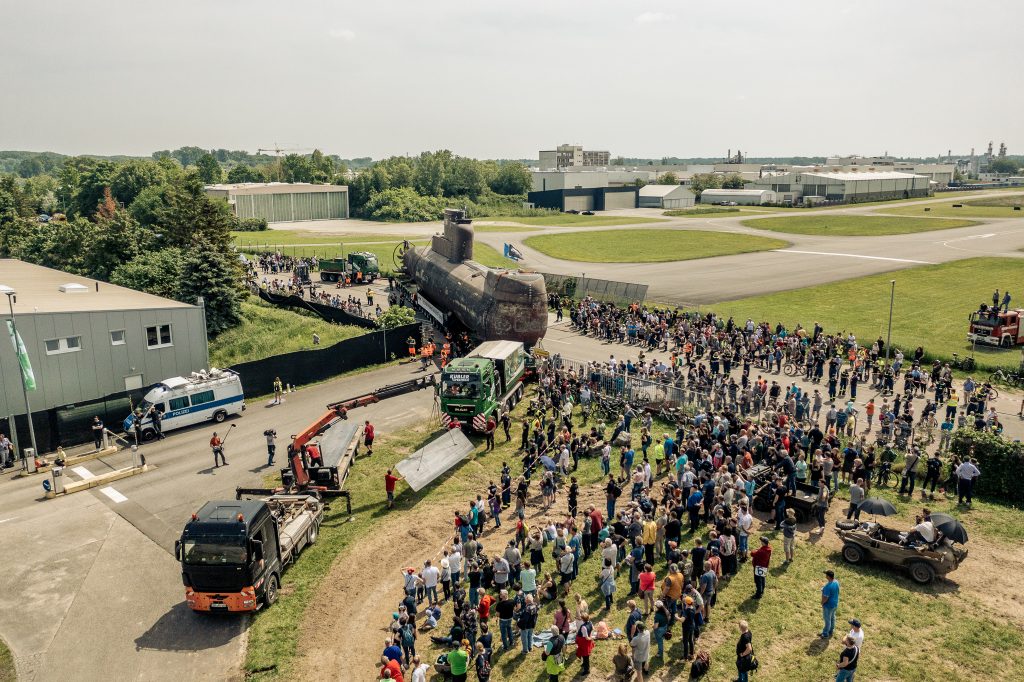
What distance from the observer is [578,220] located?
128 metres

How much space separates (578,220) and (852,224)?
4500 cm

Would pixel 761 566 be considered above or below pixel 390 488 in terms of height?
above

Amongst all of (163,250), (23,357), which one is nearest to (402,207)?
(163,250)

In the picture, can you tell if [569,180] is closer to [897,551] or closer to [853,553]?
[853,553]

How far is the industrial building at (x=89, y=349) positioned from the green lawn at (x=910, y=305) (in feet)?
120

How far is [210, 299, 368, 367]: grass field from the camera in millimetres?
48031

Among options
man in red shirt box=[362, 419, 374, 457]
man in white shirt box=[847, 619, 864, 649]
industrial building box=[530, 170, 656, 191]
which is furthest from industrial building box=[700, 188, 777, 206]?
man in white shirt box=[847, 619, 864, 649]

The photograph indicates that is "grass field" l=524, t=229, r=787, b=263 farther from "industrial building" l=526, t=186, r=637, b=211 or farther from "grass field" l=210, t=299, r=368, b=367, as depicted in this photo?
"industrial building" l=526, t=186, r=637, b=211

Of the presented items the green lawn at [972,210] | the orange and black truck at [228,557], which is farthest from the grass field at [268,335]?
the green lawn at [972,210]

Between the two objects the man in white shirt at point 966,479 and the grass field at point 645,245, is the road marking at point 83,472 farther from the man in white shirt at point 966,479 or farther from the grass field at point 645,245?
the grass field at point 645,245

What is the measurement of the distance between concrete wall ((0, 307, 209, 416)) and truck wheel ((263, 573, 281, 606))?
739 inches

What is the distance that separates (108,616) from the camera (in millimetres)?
18750

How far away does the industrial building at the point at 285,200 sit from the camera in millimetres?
117938

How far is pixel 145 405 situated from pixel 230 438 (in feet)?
15.3
